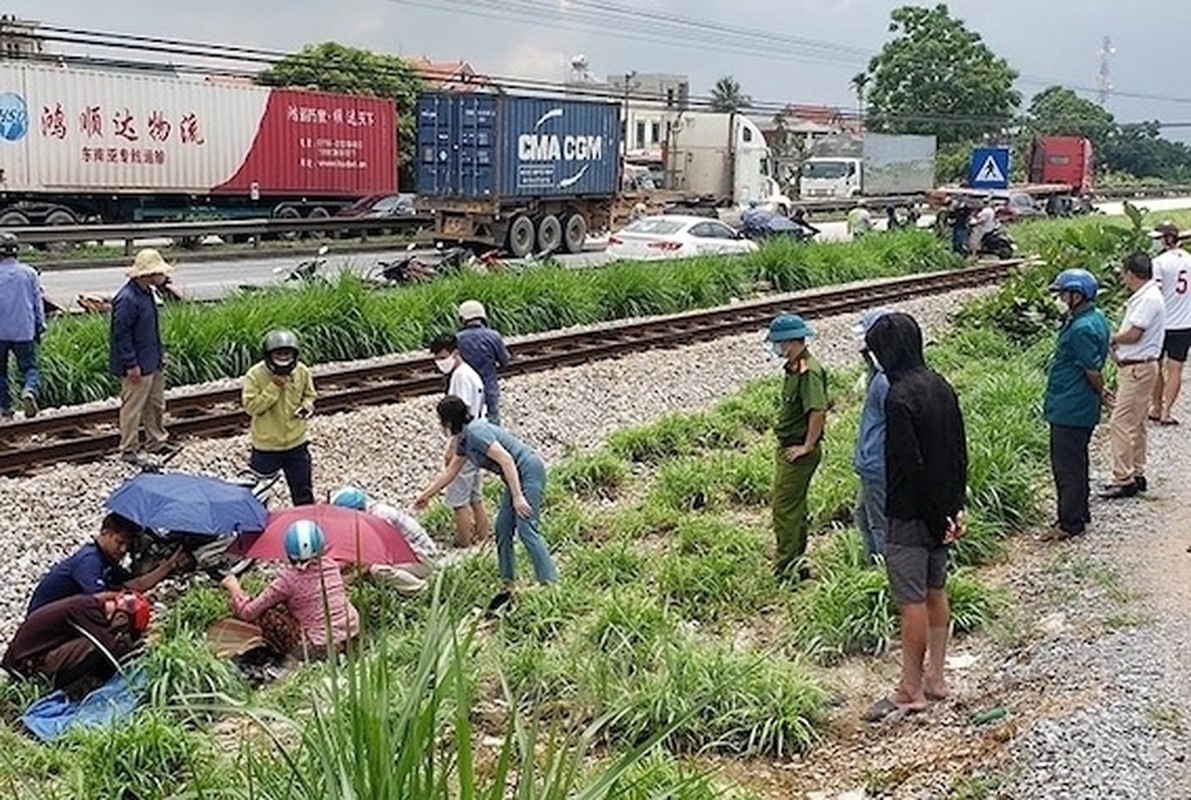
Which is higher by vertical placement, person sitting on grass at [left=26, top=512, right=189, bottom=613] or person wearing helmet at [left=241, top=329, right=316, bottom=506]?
person wearing helmet at [left=241, top=329, right=316, bottom=506]

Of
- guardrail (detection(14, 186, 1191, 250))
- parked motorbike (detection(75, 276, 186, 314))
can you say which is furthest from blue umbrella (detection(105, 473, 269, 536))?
guardrail (detection(14, 186, 1191, 250))

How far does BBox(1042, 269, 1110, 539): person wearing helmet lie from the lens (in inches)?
323

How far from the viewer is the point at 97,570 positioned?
23.2 ft

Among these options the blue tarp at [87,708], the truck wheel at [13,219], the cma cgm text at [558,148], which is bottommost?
the blue tarp at [87,708]

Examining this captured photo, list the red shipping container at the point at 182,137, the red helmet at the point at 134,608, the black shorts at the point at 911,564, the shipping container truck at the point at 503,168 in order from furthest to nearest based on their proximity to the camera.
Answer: the shipping container truck at the point at 503,168
the red shipping container at the point at 182,137
the red helmet at the point at 134,608
the black shorts at the point at 911,564

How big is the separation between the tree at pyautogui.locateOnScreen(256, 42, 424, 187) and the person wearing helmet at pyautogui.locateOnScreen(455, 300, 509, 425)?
1449 inches

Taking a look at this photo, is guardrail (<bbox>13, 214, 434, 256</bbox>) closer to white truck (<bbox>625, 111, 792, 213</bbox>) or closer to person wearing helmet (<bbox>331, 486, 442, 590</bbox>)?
white truck (<bbox>625, 111, 792, 213</bbox>)

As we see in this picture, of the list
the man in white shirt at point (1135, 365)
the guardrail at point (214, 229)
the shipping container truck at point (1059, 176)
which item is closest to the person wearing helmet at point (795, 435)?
the man in white shirt at point (1135, 365)

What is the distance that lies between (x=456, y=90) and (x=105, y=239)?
814 cm

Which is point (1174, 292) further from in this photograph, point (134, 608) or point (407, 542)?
point (134, 608)

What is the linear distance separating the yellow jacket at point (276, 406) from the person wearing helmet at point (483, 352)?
1445 mm

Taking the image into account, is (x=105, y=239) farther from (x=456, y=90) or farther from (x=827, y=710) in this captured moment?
(x=827, y=710)

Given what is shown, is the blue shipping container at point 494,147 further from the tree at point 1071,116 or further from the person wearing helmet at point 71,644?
the tree at point 1071,116

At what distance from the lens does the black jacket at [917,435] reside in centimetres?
590
